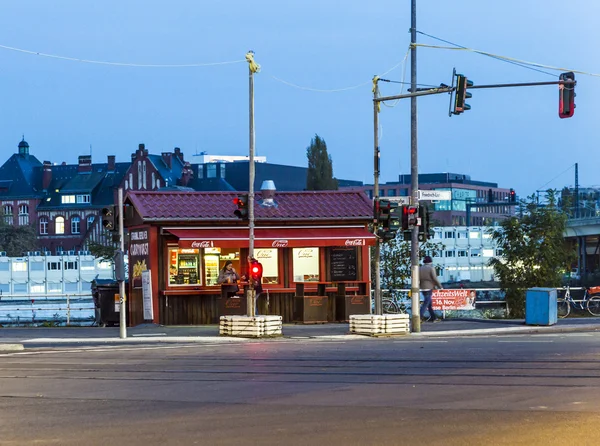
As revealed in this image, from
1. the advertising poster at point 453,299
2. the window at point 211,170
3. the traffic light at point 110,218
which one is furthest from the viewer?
the window at point 211,170

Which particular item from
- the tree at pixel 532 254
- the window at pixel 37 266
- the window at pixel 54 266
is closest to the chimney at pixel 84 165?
the window at pixel 54 266

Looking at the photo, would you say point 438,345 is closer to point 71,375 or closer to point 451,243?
point 71,375

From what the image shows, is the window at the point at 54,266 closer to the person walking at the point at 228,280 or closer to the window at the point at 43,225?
the window at the point at 43,225

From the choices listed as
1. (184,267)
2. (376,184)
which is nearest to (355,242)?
(376,184)

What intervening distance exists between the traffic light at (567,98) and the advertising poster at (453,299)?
9100 millimetres

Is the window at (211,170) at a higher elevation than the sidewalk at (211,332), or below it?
higher

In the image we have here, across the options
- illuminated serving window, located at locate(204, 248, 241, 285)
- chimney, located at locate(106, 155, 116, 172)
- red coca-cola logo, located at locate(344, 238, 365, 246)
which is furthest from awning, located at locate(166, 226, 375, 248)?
chimney, located at locate(106, 155, 116, 172)

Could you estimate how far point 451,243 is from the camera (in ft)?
516

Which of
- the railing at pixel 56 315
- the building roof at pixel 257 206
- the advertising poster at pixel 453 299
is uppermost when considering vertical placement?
the building roof at pixel 257 206

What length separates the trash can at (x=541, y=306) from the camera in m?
32.1

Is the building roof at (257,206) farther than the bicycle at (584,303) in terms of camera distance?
No

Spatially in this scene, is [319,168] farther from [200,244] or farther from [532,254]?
[200,244]

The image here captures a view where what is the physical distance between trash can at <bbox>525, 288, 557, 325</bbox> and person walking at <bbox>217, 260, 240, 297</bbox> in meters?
8.05

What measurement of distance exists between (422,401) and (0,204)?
14688cm
